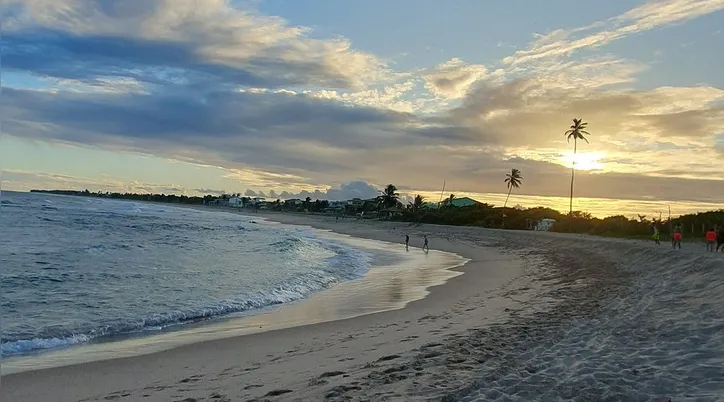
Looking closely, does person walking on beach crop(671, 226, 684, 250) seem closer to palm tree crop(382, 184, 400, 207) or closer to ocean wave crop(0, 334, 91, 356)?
ocean wave crop(0, 334, 91, 356)

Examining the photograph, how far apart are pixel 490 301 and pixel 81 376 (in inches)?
396

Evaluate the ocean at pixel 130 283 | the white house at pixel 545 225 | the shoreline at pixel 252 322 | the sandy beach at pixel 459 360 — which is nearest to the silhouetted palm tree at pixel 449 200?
the white house at pixel 545 225

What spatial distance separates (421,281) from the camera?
20.6 metres

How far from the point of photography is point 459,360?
7203 millimetres

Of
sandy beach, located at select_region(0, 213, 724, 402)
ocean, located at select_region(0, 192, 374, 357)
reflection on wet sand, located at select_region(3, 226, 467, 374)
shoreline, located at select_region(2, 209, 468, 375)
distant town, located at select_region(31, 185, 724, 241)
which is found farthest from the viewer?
distant town, located at select_region(31, 185, 724, 241)

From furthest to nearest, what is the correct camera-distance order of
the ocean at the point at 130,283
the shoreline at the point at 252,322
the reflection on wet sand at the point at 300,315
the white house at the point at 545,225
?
1. the white house at the point at 545,225
2. the ocean at the point at 130,283
3. the reflection on wet sand at the point at 300,315
4. the shoreline at the point at 252,322

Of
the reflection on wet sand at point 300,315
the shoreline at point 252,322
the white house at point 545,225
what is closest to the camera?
the shoreline at point 252,322

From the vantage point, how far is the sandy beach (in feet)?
19.2

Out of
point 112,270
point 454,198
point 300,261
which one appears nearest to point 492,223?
point 454,198

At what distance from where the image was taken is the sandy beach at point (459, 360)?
5863mm

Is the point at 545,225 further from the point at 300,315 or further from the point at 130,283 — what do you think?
the point at 300,315

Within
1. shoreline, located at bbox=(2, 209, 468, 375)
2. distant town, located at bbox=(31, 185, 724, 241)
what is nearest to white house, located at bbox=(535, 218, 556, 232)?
distant town, located at bbox=(31, 185, 724, 241)

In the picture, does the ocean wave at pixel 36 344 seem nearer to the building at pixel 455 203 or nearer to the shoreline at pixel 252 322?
the shoreline at pixel 252 322

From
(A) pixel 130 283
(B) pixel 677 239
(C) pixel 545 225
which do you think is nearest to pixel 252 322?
(A) pixel 130 283
